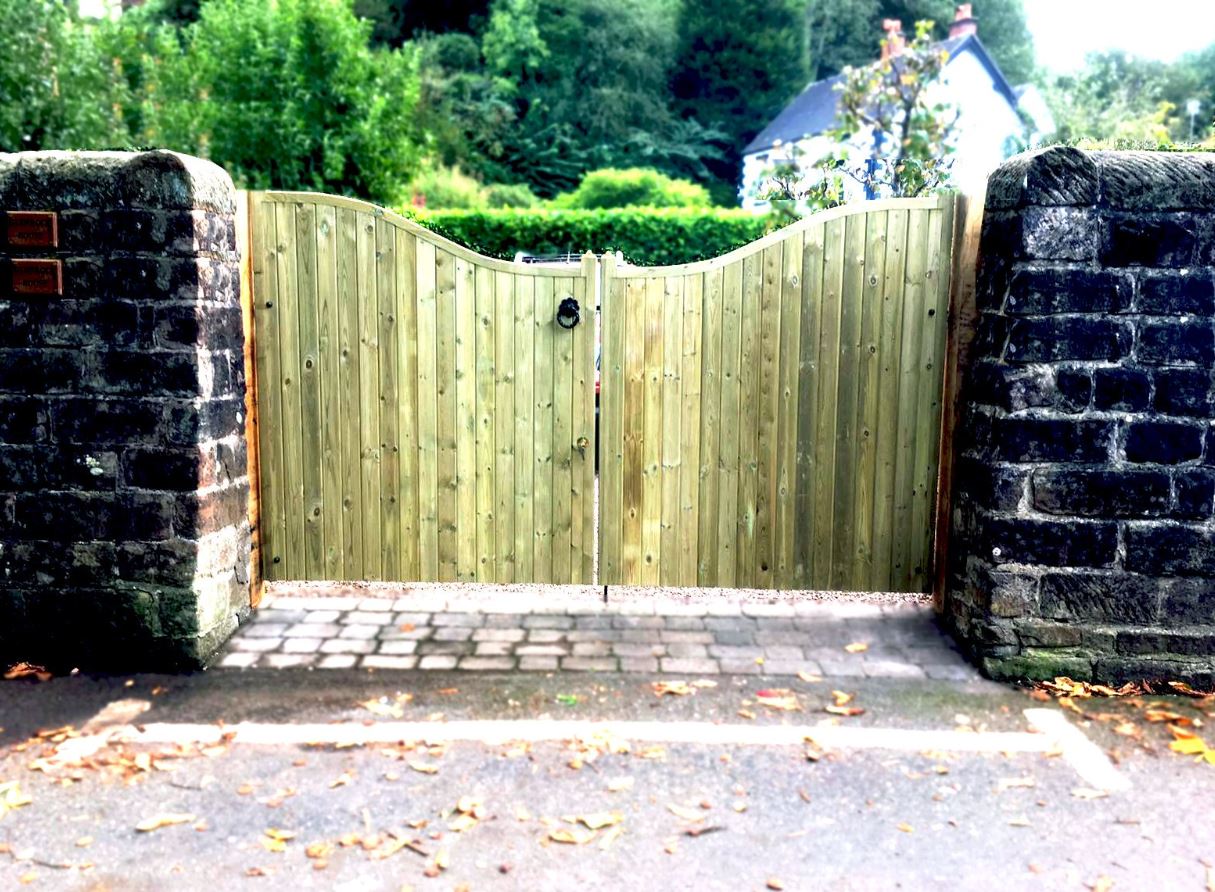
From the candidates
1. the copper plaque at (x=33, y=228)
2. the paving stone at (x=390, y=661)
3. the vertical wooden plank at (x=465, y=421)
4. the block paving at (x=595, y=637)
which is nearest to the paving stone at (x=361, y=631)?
the block paving at (x=595, y=637)

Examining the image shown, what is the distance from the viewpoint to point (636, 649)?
4.27 m

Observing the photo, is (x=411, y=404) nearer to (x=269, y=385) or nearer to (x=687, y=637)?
(x=269, y=385)

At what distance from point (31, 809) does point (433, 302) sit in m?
2.50

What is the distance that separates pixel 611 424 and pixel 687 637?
104 centimetres

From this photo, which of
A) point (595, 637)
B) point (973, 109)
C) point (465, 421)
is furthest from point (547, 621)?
point (973, 109)

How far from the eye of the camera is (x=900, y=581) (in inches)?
180

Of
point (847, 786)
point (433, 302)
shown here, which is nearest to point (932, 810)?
point (847, 786)

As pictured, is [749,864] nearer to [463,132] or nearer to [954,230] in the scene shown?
[954,230]

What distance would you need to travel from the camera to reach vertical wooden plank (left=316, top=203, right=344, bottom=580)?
444 centimetres

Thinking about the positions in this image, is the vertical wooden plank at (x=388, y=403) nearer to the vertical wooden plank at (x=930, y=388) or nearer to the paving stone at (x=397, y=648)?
the paving stone at (x=397, y=648)

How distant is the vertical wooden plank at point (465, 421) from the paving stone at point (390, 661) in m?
0.58

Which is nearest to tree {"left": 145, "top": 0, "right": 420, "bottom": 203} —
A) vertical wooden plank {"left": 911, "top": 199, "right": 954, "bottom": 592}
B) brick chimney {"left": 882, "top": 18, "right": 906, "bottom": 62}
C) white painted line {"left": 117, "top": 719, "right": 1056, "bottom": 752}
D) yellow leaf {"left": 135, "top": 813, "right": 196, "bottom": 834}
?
brick chimney {"left": 882, "top": 18, "right": 906, "bottom": 62}

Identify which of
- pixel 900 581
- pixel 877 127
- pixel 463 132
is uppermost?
pixel 463 132

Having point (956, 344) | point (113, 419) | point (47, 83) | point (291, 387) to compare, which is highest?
point (47, 83)
